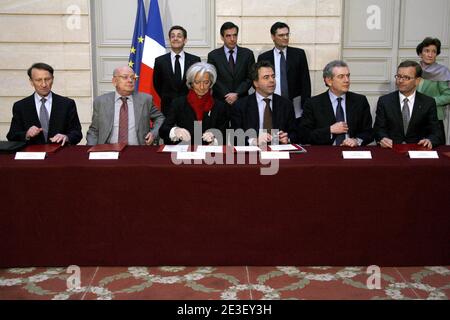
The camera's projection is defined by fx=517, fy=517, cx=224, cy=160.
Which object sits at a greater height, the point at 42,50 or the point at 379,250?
the point at 42,50

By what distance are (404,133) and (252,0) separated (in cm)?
318

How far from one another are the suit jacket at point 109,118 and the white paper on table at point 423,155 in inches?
74.8

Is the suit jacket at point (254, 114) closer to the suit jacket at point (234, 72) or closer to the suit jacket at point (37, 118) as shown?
the suit jacket at point (234, 72)

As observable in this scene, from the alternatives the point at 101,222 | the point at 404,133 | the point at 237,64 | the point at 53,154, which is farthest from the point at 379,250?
the point at 237,64

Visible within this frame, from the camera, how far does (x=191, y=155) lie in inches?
127

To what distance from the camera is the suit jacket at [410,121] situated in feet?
12.6

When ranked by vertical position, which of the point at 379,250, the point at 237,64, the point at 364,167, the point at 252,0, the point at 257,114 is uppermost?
the point at 252,0

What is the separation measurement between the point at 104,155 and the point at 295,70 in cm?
270

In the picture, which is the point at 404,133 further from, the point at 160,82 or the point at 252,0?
the point at 252,0

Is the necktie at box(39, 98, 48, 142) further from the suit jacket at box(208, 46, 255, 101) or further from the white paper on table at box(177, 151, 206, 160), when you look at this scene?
the suit jacket at box(208, 46, 255, 101)

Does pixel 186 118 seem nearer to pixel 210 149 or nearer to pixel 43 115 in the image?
pixel 210 149

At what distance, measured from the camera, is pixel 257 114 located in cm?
401

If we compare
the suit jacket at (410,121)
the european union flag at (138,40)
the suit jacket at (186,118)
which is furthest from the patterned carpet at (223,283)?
the european union flag at (138,40)

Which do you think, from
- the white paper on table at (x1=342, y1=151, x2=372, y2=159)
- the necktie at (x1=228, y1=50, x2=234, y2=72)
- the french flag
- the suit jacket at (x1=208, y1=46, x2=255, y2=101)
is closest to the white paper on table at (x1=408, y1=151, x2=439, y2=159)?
the white paper on table at (x1=342, y1=151, x2=372, y2=159)
